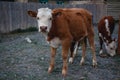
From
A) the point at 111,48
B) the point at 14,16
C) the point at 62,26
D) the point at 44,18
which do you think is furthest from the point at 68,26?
the point at 14,16

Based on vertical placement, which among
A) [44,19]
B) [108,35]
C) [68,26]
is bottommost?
[108,35]

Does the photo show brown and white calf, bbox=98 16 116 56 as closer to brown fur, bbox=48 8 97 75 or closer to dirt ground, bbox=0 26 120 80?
dirt ground, bbox=0 26 120 80

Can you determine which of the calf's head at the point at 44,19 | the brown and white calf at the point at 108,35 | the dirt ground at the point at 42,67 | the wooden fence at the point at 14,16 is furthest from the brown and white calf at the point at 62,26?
the wooden fence at the point at 14,16

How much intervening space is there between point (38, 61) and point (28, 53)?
1.46 meters

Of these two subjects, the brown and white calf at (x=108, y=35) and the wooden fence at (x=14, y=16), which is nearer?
the brown and white calf at (x=108, y=35)

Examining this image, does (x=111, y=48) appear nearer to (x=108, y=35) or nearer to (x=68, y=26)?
(x=108, y=35)

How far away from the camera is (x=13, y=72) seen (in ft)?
25.1

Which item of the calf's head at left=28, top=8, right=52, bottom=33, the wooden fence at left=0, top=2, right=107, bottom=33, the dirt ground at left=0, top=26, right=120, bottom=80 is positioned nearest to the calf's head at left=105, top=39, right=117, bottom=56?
the dirt ground at left=0, top=26, right=120, bottom=80

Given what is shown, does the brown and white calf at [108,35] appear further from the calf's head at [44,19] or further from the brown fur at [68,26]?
the calf's head at [44,19]

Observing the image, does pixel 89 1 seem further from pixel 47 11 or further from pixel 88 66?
pixel 47 11

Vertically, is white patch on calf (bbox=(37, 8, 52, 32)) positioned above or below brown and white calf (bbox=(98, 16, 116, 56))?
above

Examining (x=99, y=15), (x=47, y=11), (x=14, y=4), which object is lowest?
(x=99, y=15)

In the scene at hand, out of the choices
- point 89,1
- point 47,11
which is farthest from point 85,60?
point 89,1

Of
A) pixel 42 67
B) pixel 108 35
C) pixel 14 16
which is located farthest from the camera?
pixel 14 16
